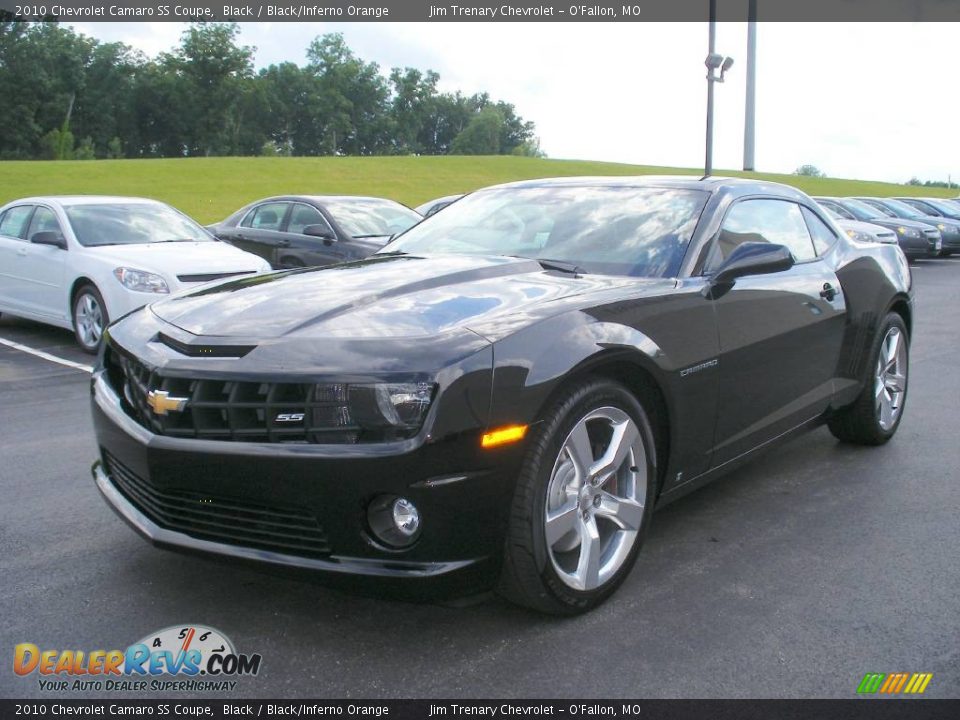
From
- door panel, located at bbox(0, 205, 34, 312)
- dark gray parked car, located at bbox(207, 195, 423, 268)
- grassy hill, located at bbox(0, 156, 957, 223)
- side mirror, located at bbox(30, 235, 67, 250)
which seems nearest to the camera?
Result: side mirror, located at bbox(30, 235, 67, 250)

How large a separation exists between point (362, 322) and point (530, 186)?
1.96 metres

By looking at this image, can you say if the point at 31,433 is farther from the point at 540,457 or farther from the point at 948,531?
the point at 948,531

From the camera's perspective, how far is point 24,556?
3.63 metres

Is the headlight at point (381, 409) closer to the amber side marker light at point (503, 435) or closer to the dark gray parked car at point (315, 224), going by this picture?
the amber side marker light at point (503, 435)

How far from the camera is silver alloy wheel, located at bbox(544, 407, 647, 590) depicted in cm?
304

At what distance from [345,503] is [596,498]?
91 cm

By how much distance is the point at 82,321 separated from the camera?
8.81 metres

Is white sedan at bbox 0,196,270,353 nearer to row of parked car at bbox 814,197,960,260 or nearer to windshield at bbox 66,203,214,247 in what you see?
windshield at bbox 66,203,214,247

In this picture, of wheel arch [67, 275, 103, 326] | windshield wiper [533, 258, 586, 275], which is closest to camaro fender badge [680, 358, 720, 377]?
windshield wiper [533, 258, 586, 275]

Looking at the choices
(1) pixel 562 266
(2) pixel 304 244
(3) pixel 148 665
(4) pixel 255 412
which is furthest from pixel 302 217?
(3) pixel 148 665

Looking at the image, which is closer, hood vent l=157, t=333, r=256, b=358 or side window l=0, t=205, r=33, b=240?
hood vent l=157, t=333, r=256, b=358

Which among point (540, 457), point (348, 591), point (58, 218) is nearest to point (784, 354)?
point (540, 457)

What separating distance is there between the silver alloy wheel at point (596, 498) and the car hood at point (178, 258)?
6.12 metres
